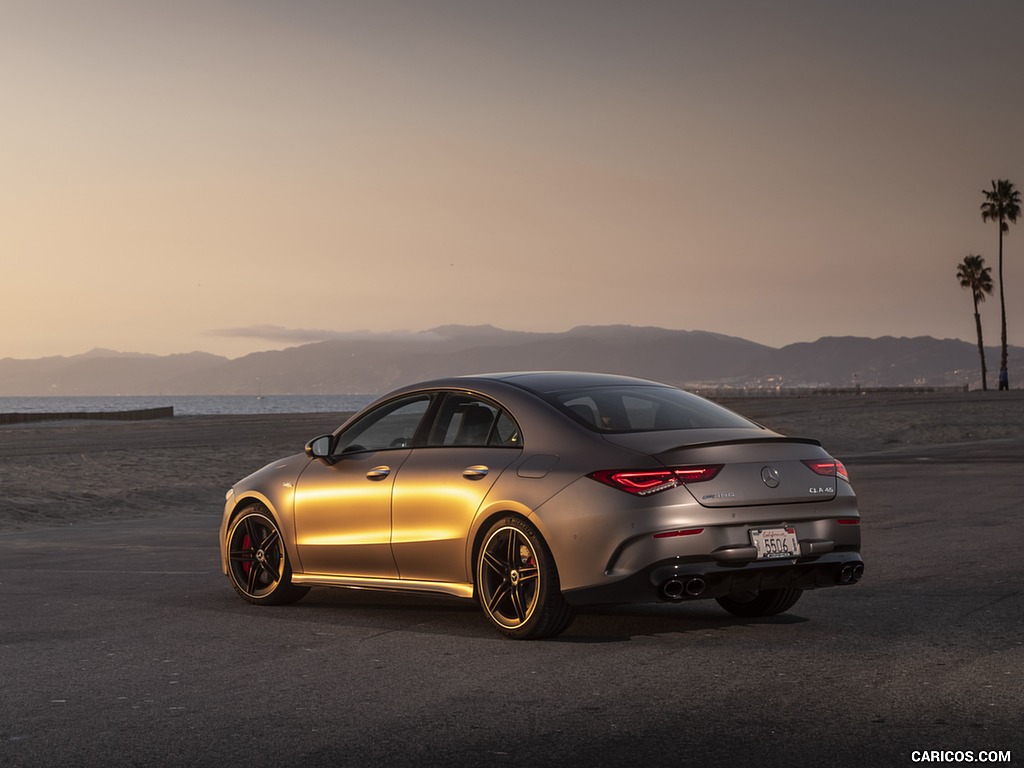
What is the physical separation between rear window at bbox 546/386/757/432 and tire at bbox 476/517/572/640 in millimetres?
809

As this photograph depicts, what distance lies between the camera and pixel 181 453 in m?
34.8

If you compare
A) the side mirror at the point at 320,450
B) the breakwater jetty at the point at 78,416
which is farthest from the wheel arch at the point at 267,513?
the breakwater jetty at the point at 78,416

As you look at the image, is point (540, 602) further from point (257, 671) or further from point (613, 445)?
point (257, 671)

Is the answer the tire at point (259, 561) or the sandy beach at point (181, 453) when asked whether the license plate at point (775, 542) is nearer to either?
the tire at point (259, 561)

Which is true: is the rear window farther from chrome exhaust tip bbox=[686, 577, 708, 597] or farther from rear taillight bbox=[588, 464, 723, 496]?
chrome exhaust tip bbox=[686, 577, 708, 597]

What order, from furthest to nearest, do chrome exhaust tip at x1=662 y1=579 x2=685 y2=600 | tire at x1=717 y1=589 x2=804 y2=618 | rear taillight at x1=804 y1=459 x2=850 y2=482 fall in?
tire at x1=717 y1=589 x2=804 y2=618 < rear taillight at x1=804 y1=459 x2=850 y2=482 < chrome exhaust tip at x1=662 y1=579 x2=685 y2=600

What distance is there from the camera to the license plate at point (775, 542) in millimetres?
8141

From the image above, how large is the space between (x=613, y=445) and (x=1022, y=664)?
253 centimetres

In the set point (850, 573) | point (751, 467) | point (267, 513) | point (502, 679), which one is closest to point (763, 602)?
point (850, 573)

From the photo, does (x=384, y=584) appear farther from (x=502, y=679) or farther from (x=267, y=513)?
(x=502, y=679)

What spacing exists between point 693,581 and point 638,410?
53.2 inches

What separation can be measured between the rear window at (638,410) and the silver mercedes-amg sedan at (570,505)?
16 mm

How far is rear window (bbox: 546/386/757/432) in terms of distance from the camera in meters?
8.68

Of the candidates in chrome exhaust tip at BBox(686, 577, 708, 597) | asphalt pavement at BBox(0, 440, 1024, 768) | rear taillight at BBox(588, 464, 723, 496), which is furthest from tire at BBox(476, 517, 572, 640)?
chrome exhaust tip at BBox(686, 577, 708, 597)
